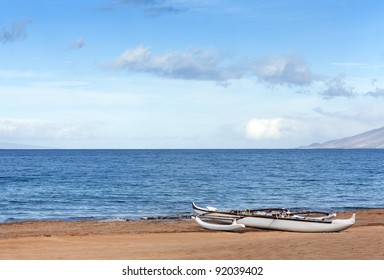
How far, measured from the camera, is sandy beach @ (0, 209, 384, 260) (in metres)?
13.7

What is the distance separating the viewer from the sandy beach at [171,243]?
13.7m

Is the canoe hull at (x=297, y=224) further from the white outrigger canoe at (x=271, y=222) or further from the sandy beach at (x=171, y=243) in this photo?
the sandy beach at (x=171, y=243)

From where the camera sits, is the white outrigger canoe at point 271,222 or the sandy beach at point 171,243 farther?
the white outrigger canoe at point 271,222

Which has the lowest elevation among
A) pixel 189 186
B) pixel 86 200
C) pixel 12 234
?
pixel 12 234

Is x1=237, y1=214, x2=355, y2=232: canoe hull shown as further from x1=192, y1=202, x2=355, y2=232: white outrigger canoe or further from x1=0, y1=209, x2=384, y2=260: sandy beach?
x1=0, y1=209, x2=384, y2=260: sandy beach

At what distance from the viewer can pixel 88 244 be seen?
17.4 metres

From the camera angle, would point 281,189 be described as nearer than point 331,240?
No

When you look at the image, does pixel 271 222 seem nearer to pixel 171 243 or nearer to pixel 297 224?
pixel 297 224

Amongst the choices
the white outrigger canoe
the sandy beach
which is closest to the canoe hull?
the white outrigger canoe

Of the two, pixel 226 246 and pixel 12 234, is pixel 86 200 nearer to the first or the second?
pixel 12 234

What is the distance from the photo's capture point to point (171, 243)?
17.5 m

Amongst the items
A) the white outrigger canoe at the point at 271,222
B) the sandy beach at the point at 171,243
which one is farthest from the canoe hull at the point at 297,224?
the sandy beach at the point at 171,243
